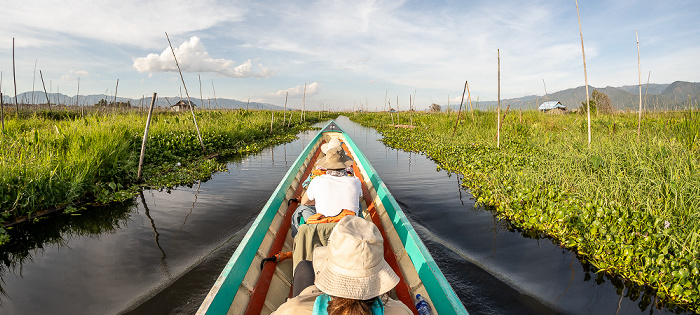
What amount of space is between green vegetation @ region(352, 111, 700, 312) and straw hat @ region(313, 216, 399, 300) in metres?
3.28

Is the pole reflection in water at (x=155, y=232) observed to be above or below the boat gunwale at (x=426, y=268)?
below

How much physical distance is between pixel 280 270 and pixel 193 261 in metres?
2.03

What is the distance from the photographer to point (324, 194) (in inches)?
133

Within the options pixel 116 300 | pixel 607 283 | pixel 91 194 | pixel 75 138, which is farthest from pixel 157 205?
pixel 607 283

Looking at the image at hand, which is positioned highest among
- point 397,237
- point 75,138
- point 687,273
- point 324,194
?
point 75,138

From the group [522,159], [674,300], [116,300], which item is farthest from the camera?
[522,159]

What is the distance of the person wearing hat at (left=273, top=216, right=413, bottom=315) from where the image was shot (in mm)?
1550

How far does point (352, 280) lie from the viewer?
62.7 inches

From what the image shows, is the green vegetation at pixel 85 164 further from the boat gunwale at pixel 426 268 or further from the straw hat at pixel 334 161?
the boat gunwale at pixel 426 268

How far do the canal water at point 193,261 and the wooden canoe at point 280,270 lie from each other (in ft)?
3.44

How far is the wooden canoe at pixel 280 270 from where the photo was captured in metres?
2.10

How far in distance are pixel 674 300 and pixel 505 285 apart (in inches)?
59.8

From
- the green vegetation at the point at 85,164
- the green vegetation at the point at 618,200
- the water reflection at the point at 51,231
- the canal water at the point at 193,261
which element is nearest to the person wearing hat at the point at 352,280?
the canal water at the point at 193,261

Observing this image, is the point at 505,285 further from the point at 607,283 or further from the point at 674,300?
the point at 674,300
